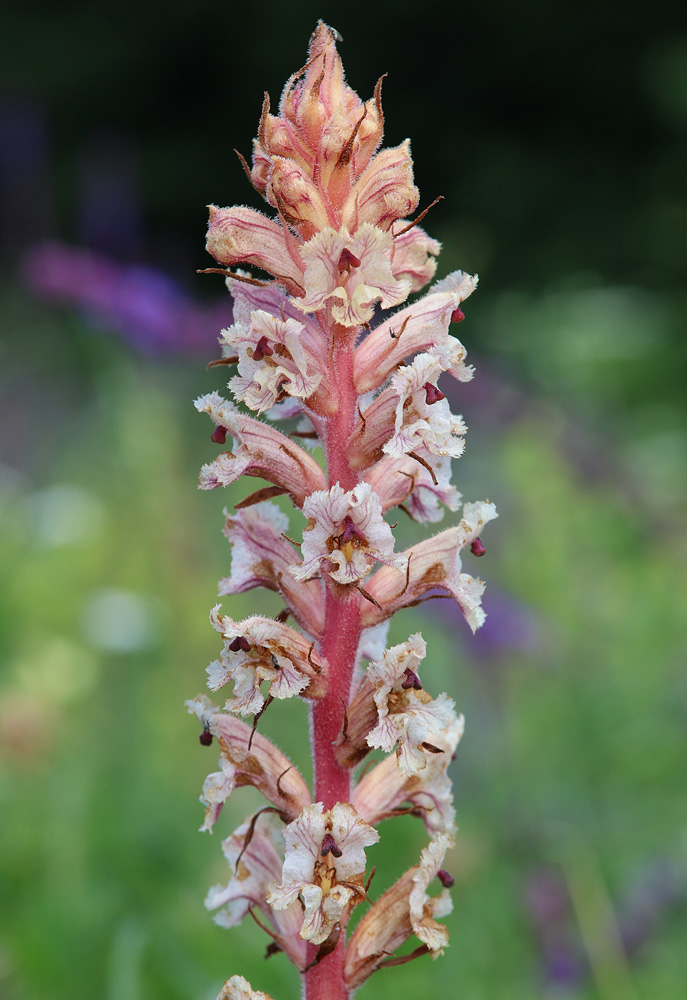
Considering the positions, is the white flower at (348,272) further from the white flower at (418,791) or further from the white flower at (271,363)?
the white flower at (418,791)

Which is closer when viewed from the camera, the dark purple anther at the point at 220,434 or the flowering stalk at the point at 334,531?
the flowering stalk at the point at 334,531

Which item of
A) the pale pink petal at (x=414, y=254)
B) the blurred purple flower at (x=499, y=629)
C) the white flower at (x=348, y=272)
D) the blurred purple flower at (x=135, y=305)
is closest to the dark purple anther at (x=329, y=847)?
the white flower at (x=348, y=272)

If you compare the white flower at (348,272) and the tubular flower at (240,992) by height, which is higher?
the white flower at (348,272)

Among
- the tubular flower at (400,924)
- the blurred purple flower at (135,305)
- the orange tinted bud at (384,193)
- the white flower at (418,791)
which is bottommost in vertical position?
the tubular flower at (400,924)

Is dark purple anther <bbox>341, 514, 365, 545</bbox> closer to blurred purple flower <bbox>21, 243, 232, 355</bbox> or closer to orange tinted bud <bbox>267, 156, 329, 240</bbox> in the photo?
orange tinted bud <bbox>267, 156, 329, 240</bbox>

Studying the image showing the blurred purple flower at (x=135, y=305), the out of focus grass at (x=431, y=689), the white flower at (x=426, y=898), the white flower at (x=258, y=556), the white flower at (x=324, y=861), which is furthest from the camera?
the blurred purple flower at (x=135, y=305)

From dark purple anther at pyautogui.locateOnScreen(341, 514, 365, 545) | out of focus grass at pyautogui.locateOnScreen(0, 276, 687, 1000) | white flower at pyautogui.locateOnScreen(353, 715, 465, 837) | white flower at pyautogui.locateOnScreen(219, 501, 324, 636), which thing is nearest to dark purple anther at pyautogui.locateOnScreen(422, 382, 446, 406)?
dark purple anther at pyautogui.locateOnScreen(341, 514, 365, 545)

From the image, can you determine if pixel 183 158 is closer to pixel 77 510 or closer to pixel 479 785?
pixel 77 510

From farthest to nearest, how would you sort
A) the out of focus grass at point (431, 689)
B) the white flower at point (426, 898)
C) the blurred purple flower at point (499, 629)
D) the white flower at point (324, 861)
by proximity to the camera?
the blurred purple flower at point (499, 629)
the out of focus grass at point (431, 689)
the white flower at point (426, 898)
the white flower at point (324, 861)
